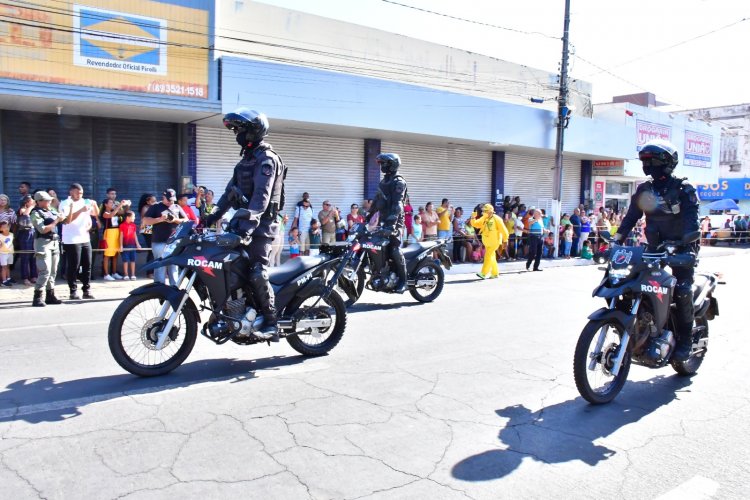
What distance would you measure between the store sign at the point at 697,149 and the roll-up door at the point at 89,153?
88.4 feet

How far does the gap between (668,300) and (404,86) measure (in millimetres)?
13462

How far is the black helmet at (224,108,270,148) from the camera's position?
5.61 meters

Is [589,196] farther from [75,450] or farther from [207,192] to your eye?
[75,450]

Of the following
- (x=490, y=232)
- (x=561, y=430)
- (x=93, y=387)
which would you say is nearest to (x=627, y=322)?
(x=561, y=430)

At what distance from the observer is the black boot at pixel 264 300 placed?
558 centimetres

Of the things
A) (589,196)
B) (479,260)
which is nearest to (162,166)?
(479,260)

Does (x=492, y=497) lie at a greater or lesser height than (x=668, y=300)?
lesser

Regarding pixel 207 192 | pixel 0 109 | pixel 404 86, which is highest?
pixel 404 86

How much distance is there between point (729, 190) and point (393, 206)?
40.4 meters

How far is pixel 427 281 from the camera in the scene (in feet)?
33.2

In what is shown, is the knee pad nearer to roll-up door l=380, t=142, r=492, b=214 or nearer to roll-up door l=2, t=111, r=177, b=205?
roll-up door l=2, t=111, r=177, b=205

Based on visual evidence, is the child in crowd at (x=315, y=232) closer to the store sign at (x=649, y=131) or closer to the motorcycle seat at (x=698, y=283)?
the motorcycle seat at (x=698, y=283)

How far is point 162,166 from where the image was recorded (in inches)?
633

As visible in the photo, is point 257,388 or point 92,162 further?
point 92,162
